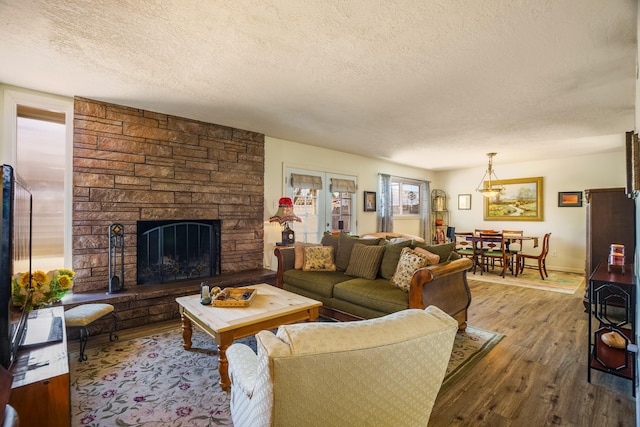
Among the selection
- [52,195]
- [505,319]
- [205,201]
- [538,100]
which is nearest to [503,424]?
[505,319]

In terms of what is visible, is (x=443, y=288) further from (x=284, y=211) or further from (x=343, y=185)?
(x=343, y=185)

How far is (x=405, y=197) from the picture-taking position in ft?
25.0

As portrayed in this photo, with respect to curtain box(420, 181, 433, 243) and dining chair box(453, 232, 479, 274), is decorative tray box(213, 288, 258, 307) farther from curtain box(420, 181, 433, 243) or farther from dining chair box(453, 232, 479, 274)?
curtain box(420, 181, 433, 243)

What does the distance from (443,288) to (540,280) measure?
13.1ft

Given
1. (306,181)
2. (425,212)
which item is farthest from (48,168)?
(425,212)

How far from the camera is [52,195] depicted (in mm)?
3180

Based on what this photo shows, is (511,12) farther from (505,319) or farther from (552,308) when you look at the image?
(552,308)

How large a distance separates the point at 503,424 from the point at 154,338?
2956 millimetres

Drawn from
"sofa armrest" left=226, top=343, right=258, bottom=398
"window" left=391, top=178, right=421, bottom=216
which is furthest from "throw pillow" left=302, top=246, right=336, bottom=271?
"window" left=391, top=178, right=421, bottom=216

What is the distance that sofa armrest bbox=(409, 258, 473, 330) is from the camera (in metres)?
2.55

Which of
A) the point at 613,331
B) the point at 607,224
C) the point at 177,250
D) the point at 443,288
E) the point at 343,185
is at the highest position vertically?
the point at 343,185

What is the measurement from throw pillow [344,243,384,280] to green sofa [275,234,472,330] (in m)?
0.05

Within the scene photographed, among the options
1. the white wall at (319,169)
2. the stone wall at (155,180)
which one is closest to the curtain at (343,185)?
the white wall at (319,169)

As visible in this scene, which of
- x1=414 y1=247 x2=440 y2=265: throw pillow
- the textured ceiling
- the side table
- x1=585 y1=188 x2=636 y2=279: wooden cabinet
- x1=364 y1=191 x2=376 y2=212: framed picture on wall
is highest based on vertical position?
the textured ceiling
